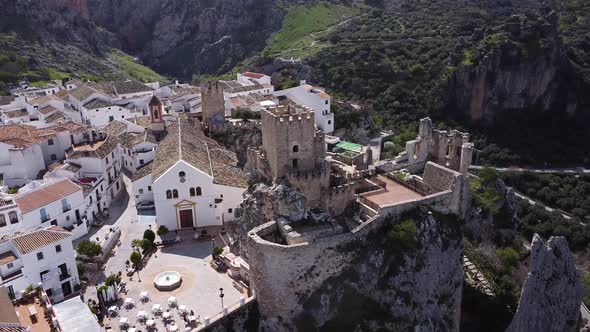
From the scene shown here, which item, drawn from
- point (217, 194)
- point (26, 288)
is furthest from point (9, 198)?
point (217, 194)

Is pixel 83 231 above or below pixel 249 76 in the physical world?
below

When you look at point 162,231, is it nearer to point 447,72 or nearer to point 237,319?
point 237,319

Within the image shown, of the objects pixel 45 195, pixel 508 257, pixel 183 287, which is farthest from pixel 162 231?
pixel 508 257

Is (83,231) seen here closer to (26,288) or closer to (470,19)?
(26,288)

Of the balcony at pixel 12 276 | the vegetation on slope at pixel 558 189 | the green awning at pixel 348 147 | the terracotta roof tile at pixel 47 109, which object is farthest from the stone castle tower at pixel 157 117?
the vegetation on slope at pixel 558 189

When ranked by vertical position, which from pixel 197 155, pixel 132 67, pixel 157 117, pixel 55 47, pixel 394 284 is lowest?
pixel 394 284

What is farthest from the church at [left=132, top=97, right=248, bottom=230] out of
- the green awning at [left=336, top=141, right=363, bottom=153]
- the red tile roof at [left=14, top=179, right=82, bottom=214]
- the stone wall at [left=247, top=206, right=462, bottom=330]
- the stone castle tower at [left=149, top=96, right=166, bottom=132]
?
the green awning at [left=336, top=141, right=363, bottom=153]
